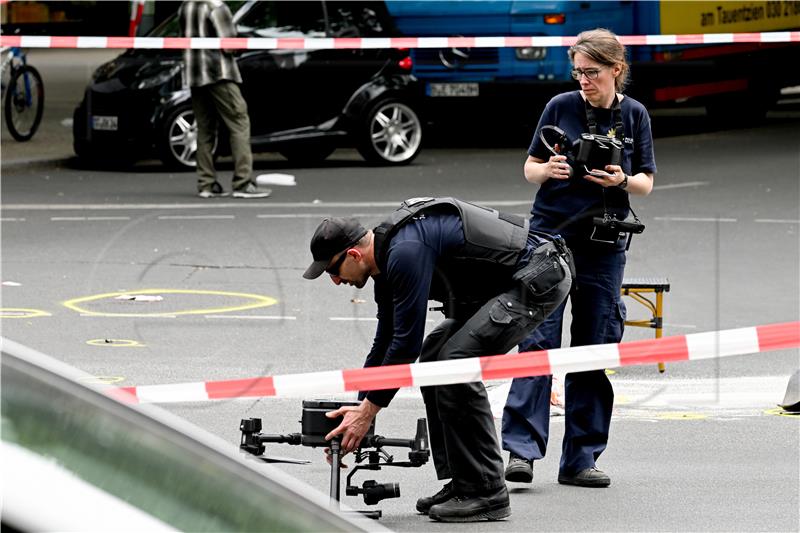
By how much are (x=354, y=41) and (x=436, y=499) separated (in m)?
8.17

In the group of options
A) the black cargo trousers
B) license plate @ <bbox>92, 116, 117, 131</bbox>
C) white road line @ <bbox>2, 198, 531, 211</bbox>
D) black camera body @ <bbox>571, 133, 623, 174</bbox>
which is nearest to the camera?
the black cargo trousers

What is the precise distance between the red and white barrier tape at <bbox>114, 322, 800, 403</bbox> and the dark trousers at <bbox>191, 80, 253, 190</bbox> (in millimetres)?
8931

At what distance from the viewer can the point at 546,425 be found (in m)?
6.33

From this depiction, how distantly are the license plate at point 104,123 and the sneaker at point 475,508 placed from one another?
11166mm

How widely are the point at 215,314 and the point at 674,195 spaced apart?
6.44 metres

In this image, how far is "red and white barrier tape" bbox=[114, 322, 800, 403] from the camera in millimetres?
4992

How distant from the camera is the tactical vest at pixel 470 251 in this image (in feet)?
18.0

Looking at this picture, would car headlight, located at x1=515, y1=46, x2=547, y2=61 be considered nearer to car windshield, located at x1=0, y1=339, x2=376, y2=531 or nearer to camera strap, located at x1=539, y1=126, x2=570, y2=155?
camera strap, located at x1=539, y1=126, x2=570, y2=155

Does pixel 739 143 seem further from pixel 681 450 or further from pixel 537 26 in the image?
pixel 681 450

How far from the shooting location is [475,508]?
18.7 ft

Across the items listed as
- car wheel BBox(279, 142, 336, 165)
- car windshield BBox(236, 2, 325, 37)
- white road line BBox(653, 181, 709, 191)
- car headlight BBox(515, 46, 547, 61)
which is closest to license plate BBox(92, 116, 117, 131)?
car windshield BBox(236, 2, 325, 37)

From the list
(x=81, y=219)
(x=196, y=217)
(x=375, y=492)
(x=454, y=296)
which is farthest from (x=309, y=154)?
(x=375, y=492)

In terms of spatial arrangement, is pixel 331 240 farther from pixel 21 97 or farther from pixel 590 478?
pixel 21 97

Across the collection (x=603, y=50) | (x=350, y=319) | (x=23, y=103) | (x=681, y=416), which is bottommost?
(x=681, y=416)
